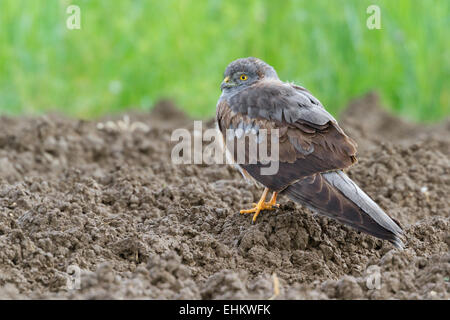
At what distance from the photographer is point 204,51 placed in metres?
9.05

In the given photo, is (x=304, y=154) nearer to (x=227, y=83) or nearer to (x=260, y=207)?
(x=260, y=207)

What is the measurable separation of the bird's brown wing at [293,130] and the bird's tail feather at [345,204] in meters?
0.08

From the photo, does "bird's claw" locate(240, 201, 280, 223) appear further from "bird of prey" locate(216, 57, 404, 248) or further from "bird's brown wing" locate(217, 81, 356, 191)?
"bird's brown wing" locate(217, 81, 356, 191)

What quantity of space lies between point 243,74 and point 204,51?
4.20 metres

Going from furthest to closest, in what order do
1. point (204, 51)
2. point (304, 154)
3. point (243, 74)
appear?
point (204, 51), point (243, 74), point (304, 154)

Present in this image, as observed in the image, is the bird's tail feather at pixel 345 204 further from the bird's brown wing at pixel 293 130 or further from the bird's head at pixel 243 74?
the bird's head at pixel 243 74

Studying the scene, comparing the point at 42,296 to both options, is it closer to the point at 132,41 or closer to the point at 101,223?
the point at 101,223

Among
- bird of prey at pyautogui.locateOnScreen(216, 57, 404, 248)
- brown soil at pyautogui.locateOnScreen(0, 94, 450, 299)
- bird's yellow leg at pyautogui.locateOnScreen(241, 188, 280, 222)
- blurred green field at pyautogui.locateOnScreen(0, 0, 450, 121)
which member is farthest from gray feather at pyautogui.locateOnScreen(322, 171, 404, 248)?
blurred green field at pyautogui.locateOnScreen(0, 0, 450, 121)

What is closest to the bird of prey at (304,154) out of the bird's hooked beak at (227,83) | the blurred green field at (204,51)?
the bird's hooked beak at (227,83)

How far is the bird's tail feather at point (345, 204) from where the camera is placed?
387cm

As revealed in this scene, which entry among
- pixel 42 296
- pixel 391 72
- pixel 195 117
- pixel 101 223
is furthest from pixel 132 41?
pixel 42 296

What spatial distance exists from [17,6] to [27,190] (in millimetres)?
4633

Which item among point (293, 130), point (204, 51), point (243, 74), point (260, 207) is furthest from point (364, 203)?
point (204, 51)

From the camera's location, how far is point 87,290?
128 inches
